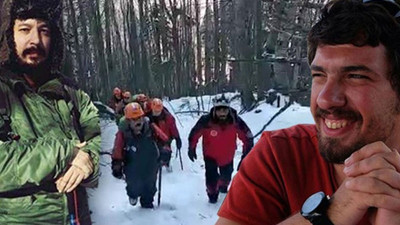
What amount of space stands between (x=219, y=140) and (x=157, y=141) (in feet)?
1.09

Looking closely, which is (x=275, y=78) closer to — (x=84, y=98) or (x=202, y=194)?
(x=202, y=194)

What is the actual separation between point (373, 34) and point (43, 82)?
47.3 inches

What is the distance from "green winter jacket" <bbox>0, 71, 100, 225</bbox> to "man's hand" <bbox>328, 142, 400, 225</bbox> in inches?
48.3

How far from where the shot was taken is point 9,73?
1.36 m

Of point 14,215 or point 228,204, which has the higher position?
point 228,204

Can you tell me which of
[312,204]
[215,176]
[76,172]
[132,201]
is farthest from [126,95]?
[312,204]

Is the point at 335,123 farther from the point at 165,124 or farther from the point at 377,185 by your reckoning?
the point at 165,124

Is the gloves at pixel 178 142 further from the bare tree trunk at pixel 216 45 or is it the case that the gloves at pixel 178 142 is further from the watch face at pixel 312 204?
the watch face at pixel 312 204

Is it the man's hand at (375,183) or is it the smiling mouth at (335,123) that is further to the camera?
the smiling mouth at (335,123)

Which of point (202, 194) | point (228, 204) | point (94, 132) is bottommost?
point (202, 194)

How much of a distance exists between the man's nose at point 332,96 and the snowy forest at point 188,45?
3.05ft

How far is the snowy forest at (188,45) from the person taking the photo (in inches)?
60.2

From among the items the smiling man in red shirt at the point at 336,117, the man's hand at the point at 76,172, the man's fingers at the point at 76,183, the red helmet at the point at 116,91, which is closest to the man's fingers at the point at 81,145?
the man's hand at the point at 76,172

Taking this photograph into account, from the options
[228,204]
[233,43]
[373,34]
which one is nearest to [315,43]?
[373,34]
